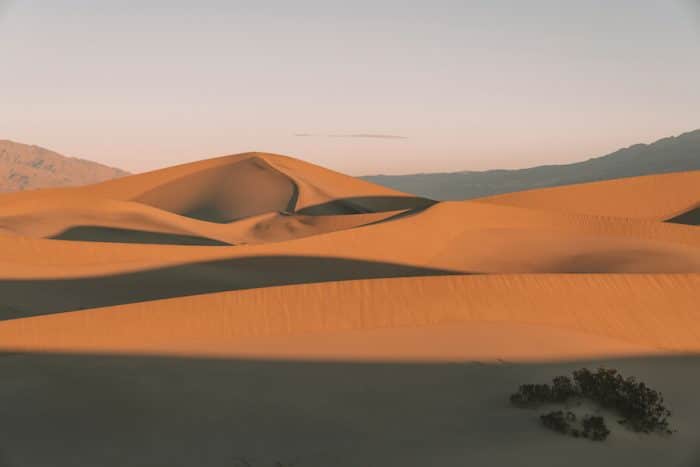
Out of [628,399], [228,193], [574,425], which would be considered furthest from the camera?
[228,193]

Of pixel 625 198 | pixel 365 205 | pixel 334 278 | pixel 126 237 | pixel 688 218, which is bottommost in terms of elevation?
pixel 126 237

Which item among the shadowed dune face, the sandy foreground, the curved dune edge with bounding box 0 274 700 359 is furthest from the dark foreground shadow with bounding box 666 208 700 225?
the curved dune edge with bounding box 0 274 700 359

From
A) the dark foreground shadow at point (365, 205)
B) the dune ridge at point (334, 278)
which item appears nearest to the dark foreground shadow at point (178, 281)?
the dune ridge at point (334, 278)

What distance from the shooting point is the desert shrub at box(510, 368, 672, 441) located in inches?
300

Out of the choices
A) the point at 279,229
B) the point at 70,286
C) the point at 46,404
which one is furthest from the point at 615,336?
the point at 279,229

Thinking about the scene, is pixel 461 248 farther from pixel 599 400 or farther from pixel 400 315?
pixel 599 400

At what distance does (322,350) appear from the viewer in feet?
33.7

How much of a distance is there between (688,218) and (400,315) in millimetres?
40005

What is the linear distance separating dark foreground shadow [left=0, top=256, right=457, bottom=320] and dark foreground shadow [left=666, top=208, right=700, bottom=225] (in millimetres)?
29755

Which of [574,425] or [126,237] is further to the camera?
[126,237]

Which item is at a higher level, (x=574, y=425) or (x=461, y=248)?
(x=574, y=425)

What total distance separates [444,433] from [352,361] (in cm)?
251

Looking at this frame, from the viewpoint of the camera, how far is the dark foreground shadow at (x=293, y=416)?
272 inches

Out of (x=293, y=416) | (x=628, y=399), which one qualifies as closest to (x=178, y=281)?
(x=293, y=416)
